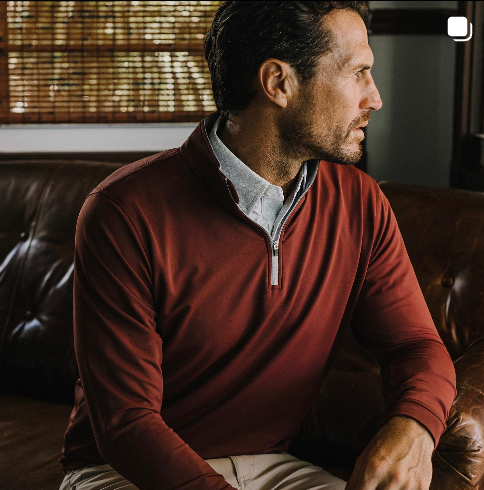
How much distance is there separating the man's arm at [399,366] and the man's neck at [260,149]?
0.67 ft

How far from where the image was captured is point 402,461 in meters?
1.12

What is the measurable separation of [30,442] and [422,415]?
0.97m

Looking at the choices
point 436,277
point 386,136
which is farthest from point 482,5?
point 436,277

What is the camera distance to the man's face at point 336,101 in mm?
1219

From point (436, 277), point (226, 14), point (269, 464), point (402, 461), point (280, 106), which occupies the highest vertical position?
point (226, 14)

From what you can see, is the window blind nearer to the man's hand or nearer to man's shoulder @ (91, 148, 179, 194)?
man's shoulder @ (91, 148, 179, 194)

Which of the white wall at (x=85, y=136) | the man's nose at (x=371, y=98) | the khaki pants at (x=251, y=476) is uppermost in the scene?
the man's nose at (x=371, y=98)

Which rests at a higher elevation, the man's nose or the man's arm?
the man's nose

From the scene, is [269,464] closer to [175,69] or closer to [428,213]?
[428,213]

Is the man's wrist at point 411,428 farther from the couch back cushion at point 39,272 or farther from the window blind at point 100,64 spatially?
the window blind at point 100,64

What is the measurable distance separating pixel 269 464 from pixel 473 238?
709 millimetres

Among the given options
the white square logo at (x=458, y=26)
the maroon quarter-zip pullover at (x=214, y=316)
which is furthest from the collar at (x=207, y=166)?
the white square logo at (x=458, y=26)

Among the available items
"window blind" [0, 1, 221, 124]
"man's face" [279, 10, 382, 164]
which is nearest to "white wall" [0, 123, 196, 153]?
"window blind" [0, 1, 221, 124]

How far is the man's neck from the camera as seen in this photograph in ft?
4.17
